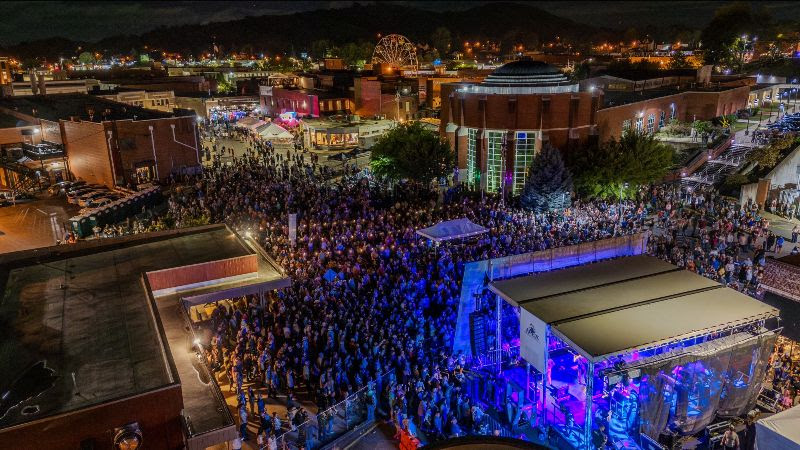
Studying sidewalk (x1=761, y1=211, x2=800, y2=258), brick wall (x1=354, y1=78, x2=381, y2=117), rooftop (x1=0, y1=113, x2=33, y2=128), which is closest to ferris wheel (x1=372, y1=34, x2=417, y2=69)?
brick wall (x1=354, y1=78, x2=381, y2=117)

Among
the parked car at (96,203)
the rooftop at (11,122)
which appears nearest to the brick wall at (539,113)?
the parked car at (96,203)

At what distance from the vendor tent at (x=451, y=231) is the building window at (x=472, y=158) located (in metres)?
12.2

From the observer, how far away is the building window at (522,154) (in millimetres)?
29844

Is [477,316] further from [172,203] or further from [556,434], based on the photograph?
[172,203]

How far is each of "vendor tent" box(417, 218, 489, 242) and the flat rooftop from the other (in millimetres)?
6006

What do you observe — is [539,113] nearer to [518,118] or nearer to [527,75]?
[518,118]

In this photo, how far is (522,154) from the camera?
30016mm

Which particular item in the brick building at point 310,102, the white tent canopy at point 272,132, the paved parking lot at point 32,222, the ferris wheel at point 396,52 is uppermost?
the ferris wheel at point 396,52

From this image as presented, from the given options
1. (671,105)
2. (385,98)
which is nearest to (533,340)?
(671,105)

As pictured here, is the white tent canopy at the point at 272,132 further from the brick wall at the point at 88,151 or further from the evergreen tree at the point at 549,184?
the evergreen tree at the point at 549,184

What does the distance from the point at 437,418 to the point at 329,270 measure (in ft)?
20.1

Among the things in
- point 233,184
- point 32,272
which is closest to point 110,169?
point 233,184

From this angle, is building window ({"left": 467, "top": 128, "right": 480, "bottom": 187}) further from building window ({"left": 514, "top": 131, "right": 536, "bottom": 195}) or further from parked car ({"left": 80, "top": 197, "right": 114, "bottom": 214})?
parked car ({"left": 80, "top": 197, "right": 114, "bottom": 214})

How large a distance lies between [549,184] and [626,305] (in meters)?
12.8
